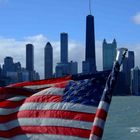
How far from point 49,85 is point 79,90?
53cm

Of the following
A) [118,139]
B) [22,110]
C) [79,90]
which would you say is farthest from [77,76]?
[118,139]

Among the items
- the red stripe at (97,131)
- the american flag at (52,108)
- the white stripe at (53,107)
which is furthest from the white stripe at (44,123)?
the red stripe at (97,131)

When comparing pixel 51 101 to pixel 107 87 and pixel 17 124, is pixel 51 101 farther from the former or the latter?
pixel 107 87

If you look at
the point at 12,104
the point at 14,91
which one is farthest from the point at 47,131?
the point at 14,91

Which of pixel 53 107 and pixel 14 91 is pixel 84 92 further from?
pixel 14 91

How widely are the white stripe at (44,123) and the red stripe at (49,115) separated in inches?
1.5

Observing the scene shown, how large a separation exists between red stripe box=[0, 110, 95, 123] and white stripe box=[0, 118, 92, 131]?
37 mm

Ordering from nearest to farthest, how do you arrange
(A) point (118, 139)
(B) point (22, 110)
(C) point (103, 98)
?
(C) point (103, 98) < (B) point (22, 110) < (A) point (118, 139)

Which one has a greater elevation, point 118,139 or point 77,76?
point 77,76

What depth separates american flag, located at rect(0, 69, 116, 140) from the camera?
758 cm

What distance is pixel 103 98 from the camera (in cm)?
685

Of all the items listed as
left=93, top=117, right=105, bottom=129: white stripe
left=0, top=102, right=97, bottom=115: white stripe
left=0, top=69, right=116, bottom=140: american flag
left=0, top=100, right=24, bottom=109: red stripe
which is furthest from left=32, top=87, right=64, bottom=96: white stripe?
left=93, top=117, right=105, bottom=129: white stripe

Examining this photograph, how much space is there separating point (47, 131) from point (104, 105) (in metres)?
1.30

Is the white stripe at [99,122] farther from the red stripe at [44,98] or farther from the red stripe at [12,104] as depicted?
the red stripe at [12,104]
